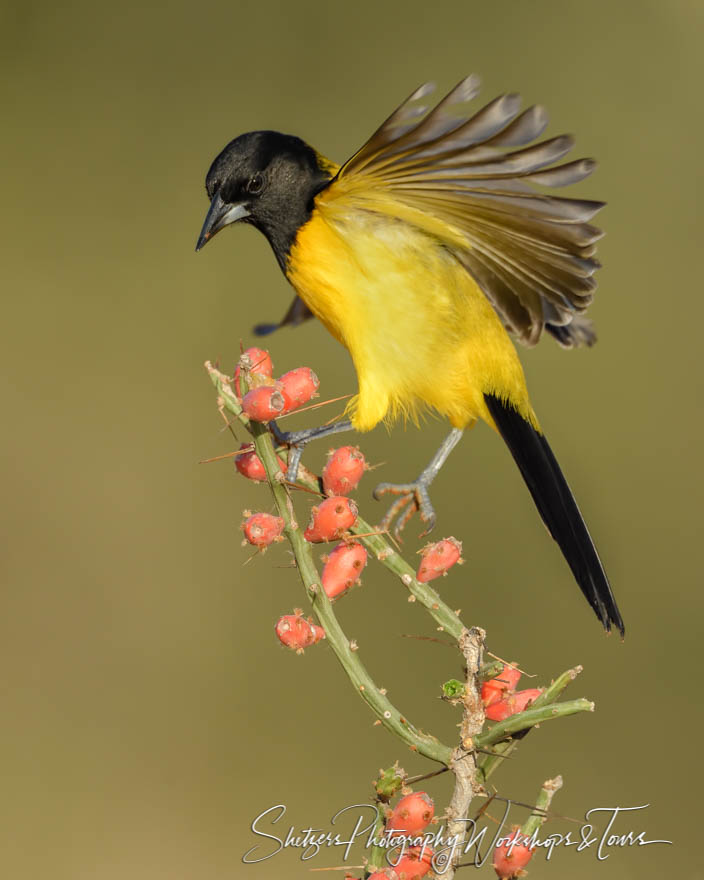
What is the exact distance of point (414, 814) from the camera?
4.48ft

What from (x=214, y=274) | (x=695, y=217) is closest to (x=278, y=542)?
(x=214, y=274)

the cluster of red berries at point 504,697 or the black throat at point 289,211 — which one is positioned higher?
the black throat at point 289,211

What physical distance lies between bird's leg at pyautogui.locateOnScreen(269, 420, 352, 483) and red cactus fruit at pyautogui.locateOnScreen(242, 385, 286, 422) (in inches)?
6.4

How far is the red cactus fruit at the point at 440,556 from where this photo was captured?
5.57ft

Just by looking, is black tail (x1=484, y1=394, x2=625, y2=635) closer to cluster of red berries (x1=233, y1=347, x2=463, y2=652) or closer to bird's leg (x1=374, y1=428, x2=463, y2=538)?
bird's leg (x1=374, y1=428, x2=463, y2=538)

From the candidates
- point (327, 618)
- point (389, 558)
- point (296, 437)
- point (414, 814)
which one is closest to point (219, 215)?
point (296, 437)

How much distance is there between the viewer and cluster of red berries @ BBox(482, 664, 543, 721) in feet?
5.12

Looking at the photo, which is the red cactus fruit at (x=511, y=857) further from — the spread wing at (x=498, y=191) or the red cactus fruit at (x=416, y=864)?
the spread wing at (x=498, y=191)

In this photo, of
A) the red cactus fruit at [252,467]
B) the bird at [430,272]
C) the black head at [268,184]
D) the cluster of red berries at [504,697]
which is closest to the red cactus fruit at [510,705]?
the cluster of red berries at [504,697]

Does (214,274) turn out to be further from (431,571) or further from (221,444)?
(431,571)

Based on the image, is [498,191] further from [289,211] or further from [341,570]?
[341,570]

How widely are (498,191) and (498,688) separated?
120 cm

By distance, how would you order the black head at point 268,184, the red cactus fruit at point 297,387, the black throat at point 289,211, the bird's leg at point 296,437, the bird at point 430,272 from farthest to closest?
the black throat at point 289,211 → the black head at point 268,184 → the bird at point 430,272 → the bird's leg at point 296,437 → the red cactus fruit at point 297,387

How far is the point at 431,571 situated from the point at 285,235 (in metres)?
1.29
